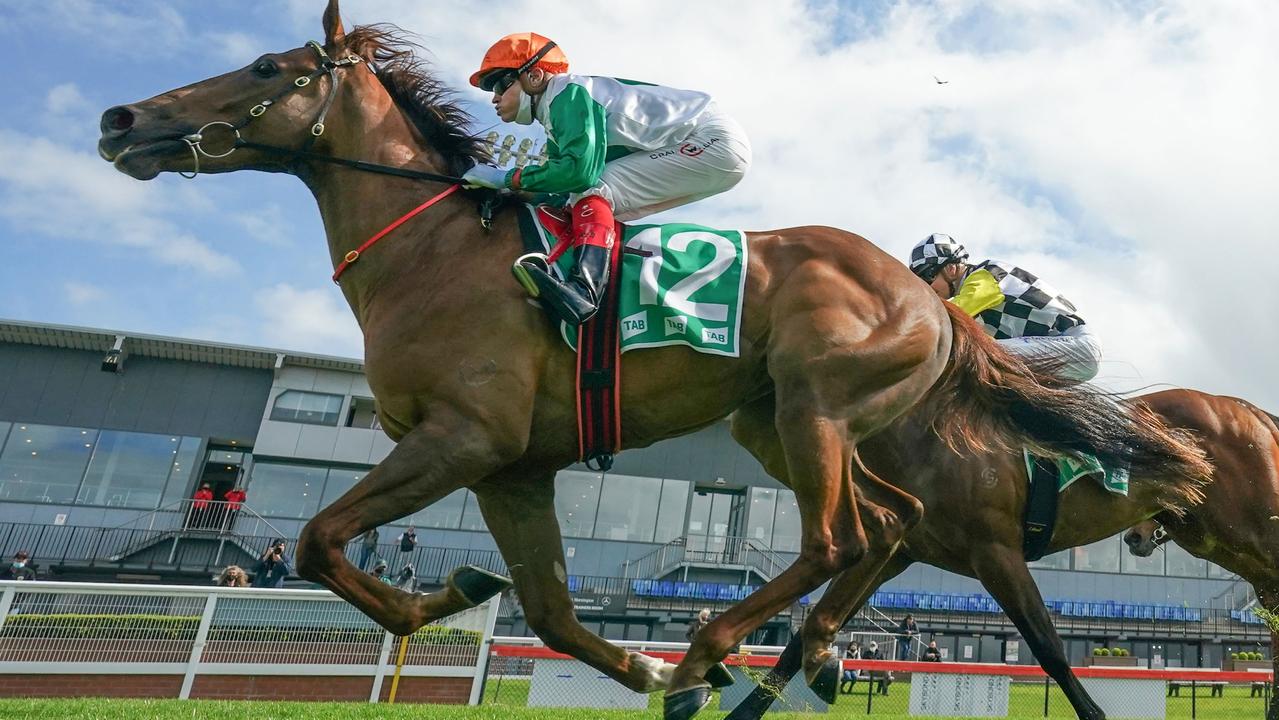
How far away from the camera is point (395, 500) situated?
3.03 meters

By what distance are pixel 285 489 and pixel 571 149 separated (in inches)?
1080

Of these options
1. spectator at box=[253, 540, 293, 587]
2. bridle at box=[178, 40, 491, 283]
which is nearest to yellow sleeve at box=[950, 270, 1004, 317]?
bridle at box=[178, 40, 491, 283]

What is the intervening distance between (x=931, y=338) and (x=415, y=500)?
2.10 m

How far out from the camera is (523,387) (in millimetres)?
3219

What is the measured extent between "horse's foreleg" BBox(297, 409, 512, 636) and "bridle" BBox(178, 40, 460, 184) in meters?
1.17

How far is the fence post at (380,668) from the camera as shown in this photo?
891 cm

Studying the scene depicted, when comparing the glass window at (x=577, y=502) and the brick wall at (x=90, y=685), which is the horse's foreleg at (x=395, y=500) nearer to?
the brick wall at (x=90, y=685)

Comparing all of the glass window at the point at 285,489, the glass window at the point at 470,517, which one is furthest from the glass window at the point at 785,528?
the glass window at the point at 285,489

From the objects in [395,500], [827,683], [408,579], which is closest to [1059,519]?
[827,683]

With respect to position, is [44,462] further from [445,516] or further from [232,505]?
[445,516]

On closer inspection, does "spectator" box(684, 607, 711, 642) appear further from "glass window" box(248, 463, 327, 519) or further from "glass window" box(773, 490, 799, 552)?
"glass window" box(248, 463, 327, 519)

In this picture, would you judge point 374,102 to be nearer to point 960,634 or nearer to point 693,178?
point 693,178

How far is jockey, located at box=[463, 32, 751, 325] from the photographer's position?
346 centimetres

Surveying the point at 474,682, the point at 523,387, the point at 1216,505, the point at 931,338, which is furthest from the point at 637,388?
the point at 474,682
